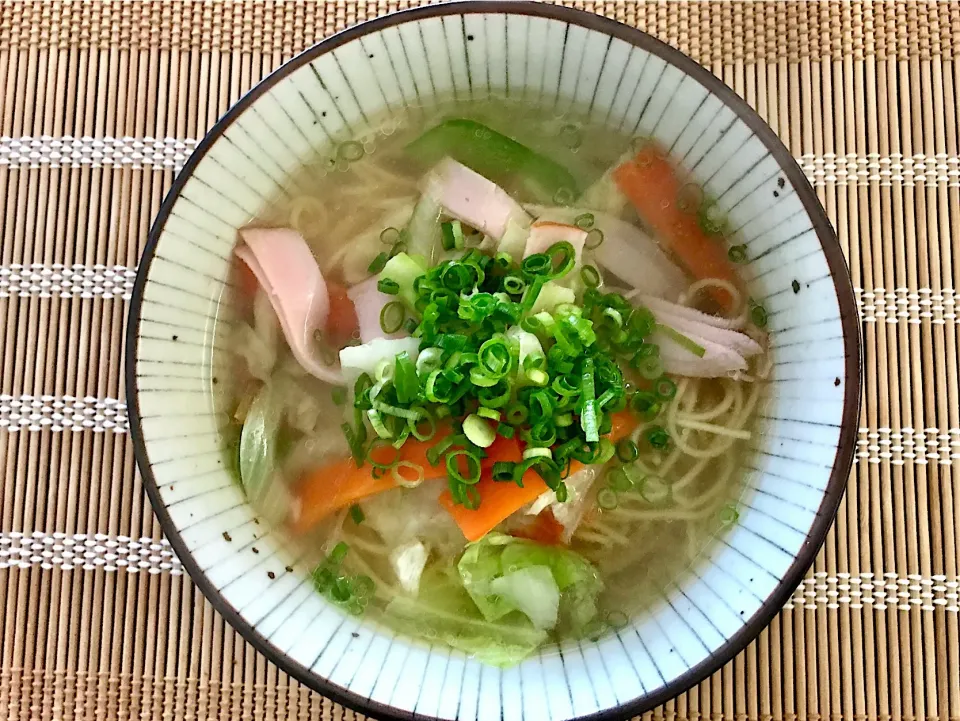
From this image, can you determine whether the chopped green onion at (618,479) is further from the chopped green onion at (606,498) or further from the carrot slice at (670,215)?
the carrot slice at (670,215)

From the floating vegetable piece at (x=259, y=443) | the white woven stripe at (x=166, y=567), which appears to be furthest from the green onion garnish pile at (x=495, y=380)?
the white woven stripe at (x=166, y=567)

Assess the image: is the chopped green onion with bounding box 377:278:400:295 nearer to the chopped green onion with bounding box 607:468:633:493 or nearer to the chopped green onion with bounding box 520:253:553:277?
the chopped green onion with bounding box 520:253:553:277

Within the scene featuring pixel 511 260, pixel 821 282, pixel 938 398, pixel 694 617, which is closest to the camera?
pixel 821 282

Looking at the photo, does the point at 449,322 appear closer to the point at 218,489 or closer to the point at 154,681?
the point at 218,489

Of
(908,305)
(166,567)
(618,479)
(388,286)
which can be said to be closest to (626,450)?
(618,479)

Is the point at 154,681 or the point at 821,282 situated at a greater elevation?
the point at 821,282

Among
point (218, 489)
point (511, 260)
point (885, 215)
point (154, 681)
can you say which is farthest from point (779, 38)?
point (154, 681)

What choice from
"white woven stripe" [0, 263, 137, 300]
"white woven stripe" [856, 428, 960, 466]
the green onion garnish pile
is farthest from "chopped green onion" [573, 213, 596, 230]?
"white woven stripe" [0, 263, 137, 300]

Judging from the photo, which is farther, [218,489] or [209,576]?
[218,489]
